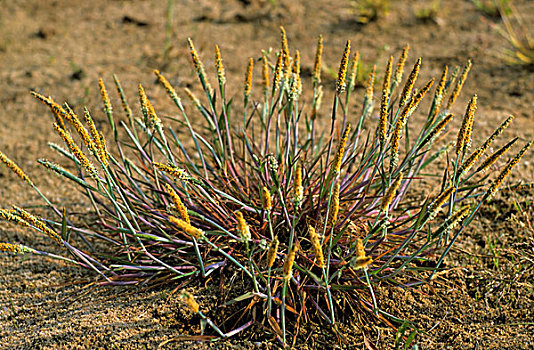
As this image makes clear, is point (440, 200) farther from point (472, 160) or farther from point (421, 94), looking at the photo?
point (421, 94)

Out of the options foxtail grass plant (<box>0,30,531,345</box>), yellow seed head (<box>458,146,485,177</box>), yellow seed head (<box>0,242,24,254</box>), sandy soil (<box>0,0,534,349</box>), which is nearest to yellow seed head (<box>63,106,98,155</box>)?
foxtail grass plant (<box>0,30,531,345</box>)

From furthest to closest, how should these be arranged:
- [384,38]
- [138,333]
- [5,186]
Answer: [384,38]
[5,186]
[138,333]

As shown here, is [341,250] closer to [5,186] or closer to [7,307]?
[7,307]

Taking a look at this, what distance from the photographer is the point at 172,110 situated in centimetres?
319

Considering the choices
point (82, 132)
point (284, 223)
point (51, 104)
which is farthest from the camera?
point (284, 223)

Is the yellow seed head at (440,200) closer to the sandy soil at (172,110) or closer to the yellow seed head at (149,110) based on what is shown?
the sandy soil at (172,110)

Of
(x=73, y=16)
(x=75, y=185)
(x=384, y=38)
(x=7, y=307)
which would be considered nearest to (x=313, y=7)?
(x=384, y=38)

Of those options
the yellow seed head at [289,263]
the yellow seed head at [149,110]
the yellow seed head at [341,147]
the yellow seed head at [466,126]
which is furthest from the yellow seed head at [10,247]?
the yellow seed head at [466,126]

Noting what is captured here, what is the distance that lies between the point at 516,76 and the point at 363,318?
7.70 ft

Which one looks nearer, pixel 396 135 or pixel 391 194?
pixel 391 194

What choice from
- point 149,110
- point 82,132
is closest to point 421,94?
point 149,110

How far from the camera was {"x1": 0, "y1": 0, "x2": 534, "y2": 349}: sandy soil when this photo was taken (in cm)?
170

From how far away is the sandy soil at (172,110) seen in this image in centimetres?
170

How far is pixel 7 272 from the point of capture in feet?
6.67
